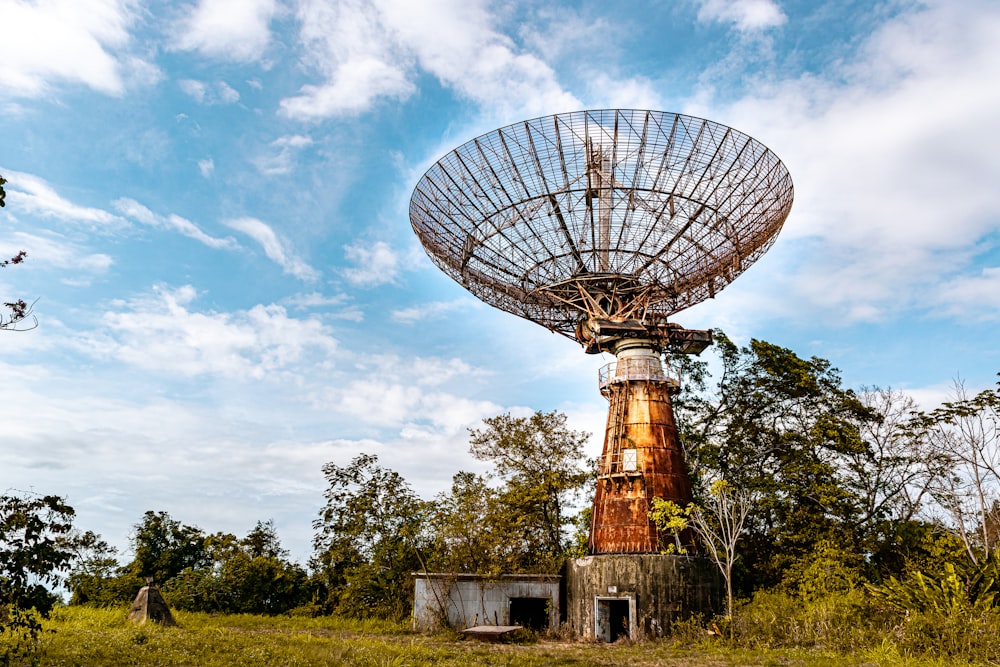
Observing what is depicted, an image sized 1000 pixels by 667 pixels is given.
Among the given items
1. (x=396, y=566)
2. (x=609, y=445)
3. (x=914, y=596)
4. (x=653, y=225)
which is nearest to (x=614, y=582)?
(x=609, y=445)

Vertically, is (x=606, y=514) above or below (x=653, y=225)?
below

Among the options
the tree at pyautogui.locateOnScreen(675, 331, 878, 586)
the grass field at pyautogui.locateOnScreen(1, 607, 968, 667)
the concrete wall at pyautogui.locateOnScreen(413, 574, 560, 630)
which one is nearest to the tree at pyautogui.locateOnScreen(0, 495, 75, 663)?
the grass field at pyautogui.locateOnScreen(1, 607, 968, 667)

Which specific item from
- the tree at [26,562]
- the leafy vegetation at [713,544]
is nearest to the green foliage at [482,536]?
the leafy vegetation at [713,544]

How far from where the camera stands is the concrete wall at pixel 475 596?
25797mm

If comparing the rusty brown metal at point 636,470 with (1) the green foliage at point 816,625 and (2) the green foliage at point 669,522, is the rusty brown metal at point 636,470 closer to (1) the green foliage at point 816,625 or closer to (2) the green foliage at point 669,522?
(2) the green foliage at point 669,522

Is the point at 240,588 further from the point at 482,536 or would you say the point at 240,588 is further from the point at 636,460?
the point at 636,460

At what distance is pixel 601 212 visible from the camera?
85.7ft

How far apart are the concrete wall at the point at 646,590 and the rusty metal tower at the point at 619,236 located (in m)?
1.24

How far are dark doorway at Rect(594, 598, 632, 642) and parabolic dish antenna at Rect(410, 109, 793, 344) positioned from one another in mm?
10434

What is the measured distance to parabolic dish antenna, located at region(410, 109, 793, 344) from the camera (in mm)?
24156

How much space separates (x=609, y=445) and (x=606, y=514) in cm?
271

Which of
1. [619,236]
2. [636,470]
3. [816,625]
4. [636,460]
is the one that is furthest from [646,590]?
[619,236]

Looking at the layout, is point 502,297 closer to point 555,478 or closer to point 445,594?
point 555,478

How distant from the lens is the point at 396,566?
30.6 metres
